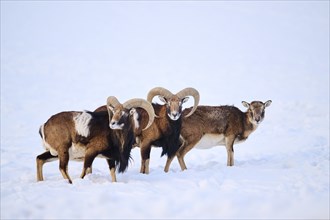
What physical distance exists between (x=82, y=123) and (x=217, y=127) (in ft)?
17.9

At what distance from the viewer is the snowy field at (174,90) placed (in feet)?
36.4

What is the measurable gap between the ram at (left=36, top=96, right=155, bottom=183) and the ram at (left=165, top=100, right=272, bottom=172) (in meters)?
3.29

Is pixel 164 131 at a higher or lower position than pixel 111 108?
lower

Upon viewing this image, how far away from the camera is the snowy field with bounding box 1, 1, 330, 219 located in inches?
437

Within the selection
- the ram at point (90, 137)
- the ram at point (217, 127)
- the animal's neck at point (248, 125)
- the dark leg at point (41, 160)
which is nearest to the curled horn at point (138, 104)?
the ram at point (90, 137)

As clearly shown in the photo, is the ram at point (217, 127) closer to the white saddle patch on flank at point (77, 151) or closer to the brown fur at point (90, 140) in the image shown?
the brown fur at point (90, 140)

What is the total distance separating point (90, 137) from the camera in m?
13.3

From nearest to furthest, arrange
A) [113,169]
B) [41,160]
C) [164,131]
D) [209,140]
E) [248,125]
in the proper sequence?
[113,169] → [41,160] → [164,131] → [209,140] → [248,125]

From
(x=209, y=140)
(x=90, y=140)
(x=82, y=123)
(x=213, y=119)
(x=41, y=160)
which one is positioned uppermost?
(x=82, y=123)

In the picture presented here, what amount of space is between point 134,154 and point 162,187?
1096 centimetres

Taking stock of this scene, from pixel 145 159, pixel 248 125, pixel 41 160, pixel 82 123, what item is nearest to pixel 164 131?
pixel 145 159

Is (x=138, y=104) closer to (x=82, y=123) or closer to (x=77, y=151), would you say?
(x=82, y=123)

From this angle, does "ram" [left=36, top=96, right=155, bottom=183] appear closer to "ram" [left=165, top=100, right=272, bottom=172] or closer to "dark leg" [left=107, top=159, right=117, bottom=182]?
"dark leg" [left=107, top=159, right=117, bottom=182]

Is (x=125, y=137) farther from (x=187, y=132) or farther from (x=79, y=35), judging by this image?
(x=79, y=35)
